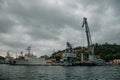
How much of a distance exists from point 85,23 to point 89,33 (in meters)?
9.69

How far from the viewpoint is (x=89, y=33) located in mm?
189250

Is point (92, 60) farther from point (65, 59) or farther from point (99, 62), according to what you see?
point (65, 59)

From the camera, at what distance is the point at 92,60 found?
178m

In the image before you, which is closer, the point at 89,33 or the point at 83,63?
the point at 83,63

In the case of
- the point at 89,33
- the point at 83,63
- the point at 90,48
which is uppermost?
the point at 89,33

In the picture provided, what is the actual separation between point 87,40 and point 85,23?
15.9 meters

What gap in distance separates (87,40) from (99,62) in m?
22.4

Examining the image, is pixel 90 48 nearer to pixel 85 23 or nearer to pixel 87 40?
pixel 87 40

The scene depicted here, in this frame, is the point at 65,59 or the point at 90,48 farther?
the point at 65,59

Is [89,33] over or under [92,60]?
over

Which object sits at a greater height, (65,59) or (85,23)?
(85,23)

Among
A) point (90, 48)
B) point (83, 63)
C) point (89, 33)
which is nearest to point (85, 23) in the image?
point (89, 33)

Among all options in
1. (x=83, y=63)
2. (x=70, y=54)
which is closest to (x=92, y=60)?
(x=83, y=63)

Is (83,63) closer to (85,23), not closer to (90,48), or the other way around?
(90,48)
